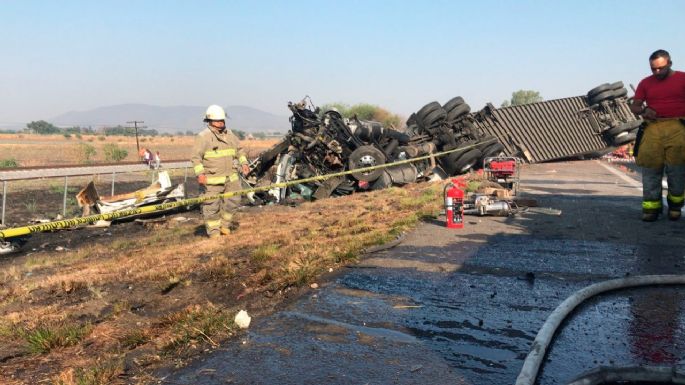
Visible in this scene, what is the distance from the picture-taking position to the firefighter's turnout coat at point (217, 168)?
7.83m

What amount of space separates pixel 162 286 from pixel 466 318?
117 inches

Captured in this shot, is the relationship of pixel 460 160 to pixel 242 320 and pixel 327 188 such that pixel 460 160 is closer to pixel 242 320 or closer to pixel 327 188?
pixel 327 188

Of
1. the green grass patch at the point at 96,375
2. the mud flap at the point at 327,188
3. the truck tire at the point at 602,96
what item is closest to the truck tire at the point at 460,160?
the mud flap at the point at 327,188

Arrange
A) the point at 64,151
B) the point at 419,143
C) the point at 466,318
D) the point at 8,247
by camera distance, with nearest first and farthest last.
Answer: the point at 466,318, the point at 8,247, the point at 419,143, the point at 64,151

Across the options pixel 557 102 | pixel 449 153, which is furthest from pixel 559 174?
pixel 557 102

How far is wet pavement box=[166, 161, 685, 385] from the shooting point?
9.50 ft

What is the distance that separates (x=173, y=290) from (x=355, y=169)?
8149 mm

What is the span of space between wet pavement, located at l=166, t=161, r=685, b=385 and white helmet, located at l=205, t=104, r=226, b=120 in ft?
11.8

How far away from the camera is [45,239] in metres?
11.2

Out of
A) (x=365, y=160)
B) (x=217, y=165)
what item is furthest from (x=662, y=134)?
(x=365, y=160)

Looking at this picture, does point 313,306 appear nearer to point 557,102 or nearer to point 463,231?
point 463,231

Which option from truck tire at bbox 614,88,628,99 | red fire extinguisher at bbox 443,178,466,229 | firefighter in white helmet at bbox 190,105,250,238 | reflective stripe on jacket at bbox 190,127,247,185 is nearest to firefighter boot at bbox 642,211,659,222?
red fire extinguisher at bbox 443,178,466,229

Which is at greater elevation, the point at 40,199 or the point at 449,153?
the point at 449,153

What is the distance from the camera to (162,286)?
510 cm
